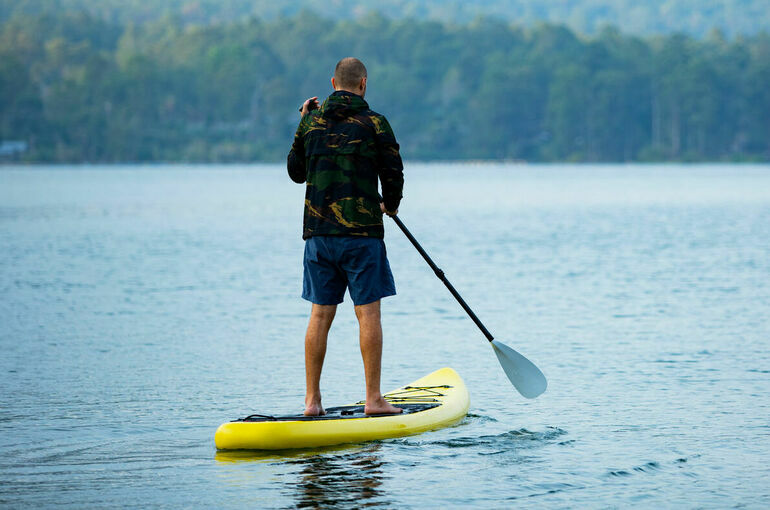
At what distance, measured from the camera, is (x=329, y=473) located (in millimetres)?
6730

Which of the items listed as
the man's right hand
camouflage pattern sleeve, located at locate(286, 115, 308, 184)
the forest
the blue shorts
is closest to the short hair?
the man's right hand

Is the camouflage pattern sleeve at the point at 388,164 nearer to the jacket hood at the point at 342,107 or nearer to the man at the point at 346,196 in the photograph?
the man at the point at 346,196

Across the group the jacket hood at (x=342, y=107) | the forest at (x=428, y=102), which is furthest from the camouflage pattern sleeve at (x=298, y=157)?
the forest at (x=428, y=102)

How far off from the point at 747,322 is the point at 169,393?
6.83m

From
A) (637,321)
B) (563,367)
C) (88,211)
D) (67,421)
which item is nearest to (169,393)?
(67,421)

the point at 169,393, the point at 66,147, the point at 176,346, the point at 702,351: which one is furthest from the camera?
the point at 66,147

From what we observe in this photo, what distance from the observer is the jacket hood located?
7320mm

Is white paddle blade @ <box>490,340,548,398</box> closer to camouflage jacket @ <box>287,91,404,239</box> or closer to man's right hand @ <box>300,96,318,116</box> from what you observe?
camouflage jacket @ <box>287,91,404,239</box>

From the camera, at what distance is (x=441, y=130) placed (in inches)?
5733

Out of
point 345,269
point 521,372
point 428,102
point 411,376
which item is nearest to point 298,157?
point 345,269

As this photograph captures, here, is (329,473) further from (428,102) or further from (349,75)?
(428,102)

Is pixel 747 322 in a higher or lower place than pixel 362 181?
lower

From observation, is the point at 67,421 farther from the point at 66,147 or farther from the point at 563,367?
the point at 66,147

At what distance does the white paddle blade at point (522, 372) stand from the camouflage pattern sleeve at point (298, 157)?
208 centimetres
